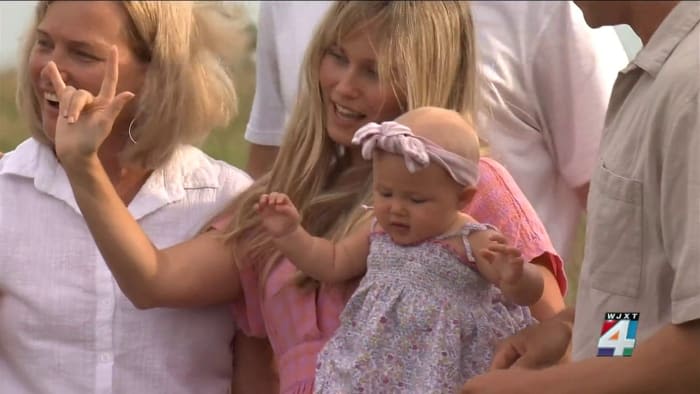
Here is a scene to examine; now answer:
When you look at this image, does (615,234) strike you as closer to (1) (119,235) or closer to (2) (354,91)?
(2) (354,91)

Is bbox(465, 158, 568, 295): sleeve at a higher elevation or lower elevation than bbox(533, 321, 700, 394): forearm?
lower

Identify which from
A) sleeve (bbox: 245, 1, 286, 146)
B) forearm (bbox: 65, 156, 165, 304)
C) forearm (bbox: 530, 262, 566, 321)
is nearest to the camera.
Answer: forearm (bbox: 530, 262, 566, 321)

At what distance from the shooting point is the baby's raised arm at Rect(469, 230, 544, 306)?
9.92ft

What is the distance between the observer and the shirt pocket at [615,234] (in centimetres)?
251

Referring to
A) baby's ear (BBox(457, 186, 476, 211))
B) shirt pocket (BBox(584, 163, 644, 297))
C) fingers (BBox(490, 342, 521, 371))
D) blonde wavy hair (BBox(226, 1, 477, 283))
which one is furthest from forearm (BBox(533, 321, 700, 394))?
blonde wavy hair (BBox(226, 1, 477, 283))

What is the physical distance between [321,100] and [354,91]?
0.12m

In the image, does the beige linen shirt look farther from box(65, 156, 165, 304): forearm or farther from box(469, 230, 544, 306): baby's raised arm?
box(65, 156, 165, 304): forearm

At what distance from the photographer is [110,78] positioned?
3.44 m

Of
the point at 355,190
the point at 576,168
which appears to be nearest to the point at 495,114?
the point at 576,168

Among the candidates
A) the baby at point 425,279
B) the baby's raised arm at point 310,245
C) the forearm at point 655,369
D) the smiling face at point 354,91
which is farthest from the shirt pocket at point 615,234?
the smiling face at point 354,91

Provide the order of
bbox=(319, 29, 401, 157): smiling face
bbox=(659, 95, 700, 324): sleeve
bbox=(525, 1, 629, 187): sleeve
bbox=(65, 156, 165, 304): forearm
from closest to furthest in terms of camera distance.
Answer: bbox=(659, 95, 700, 324): sleeve → bbox=(65, 156, 165, 304): forearm → bbox=(319, 29, 401, 157): smiling face → bbox=(525, 1, 629, 187): sleeve

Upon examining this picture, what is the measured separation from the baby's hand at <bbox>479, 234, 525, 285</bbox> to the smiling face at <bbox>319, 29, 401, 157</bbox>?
1.85 feet

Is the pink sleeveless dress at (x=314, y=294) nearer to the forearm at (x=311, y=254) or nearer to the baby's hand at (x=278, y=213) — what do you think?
the forearm at (x=311, y=254)

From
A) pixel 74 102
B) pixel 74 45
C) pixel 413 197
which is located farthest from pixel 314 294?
pixel 74 45
